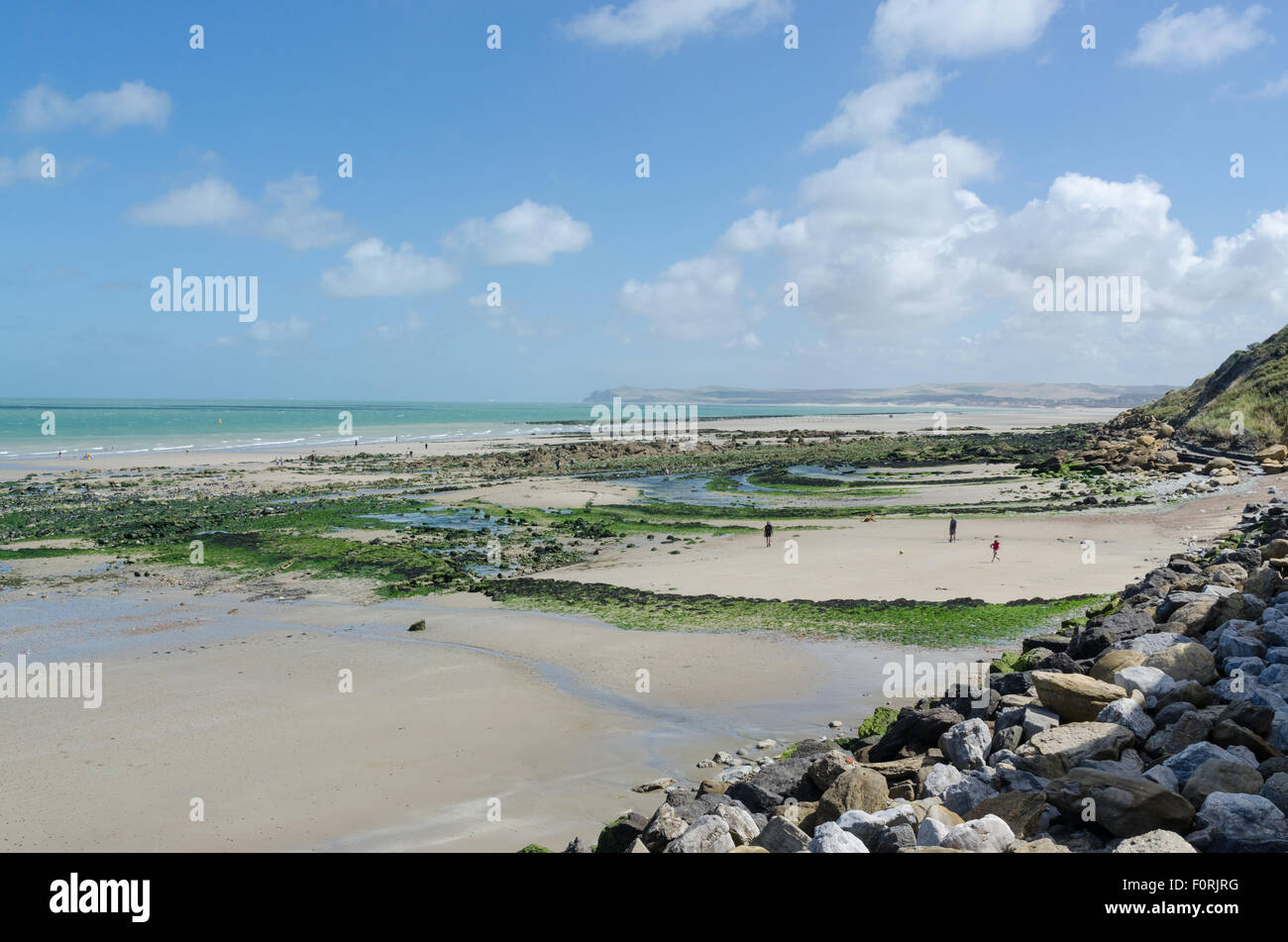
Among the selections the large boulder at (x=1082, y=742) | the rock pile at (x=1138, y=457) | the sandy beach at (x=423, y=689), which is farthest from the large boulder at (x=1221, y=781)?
the rock pile at (x=1138, y=457)

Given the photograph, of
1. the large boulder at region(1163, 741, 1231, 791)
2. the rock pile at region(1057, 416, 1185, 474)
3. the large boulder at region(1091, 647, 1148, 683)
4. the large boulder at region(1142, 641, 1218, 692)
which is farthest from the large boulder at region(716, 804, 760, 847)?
the rock pile at region(1057, 416, 1185, 474)

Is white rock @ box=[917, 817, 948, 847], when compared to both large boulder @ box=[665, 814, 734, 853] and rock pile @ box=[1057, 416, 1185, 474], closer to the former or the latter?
large boulder @ box=[665, 814, 734, 853]

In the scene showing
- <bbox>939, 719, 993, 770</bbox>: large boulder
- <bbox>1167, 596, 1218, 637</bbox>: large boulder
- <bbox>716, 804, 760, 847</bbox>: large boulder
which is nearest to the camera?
<bbox>716, 804, 760, 847</bbox>: large boulder

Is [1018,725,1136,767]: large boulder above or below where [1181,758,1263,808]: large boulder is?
below

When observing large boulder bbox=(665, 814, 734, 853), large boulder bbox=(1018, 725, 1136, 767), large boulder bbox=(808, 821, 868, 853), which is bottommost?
large boulder bbox=(665, 814, 734, 853)

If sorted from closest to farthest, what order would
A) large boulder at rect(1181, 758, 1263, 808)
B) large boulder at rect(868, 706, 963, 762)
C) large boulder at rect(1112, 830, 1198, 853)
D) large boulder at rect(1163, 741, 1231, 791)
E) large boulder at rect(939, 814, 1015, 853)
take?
large boulder at rect(1112, 830, 1198, 853), large boulder at rect(939, 814, 1015, 853), large boulder at rect(1181, 758, 1263, 808), large boulder at rect(1163, 741, 1231, 791), large boulder at rect(868, 706, 963, 762)

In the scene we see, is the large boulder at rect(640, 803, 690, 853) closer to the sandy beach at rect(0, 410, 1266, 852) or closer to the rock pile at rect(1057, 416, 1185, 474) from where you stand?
the sandy beach at rect(0, 410, 1266, 852)

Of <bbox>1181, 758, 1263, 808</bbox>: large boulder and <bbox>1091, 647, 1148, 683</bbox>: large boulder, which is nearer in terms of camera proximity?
<bbox>1181, 758, 1263, 808</bbox>: large boulder
